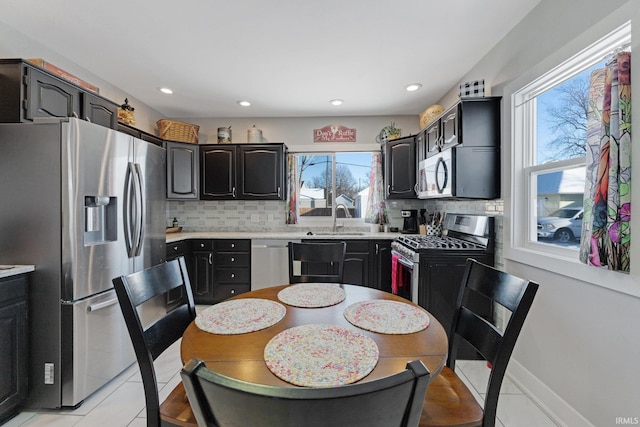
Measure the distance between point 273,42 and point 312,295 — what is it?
6.50 ft

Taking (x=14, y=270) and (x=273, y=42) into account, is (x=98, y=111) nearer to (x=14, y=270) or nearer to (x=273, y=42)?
(x=14, y=270)

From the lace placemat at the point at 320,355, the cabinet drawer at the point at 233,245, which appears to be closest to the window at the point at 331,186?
the cabinet drawer at the point at 233,245

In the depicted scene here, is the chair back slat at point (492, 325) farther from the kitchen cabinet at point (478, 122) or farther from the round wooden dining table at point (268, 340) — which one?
the kitchen cabinet at point (478, 122)

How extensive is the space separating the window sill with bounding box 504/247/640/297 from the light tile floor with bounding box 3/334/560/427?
0.87 m

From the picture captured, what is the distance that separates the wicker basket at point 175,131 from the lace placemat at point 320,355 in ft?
11.1

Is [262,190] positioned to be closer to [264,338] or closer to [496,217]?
[496,217]

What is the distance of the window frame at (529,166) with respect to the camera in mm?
1643

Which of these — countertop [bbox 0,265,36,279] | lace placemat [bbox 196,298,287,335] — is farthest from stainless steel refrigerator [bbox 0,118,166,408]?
lace placemat [bbox 196,298,287,335]

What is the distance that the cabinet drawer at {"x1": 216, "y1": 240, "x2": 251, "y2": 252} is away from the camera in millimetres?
3551

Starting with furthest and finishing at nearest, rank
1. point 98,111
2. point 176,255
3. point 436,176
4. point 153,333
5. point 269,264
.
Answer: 1. point 269,264
2. point 176,255
3. point 436,176
4. point 98,111
5. point 153,333

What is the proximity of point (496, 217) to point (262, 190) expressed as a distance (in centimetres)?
266

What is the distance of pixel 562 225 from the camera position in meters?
1.87

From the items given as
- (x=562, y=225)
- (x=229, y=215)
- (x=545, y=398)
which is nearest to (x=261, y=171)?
(x=229, y=215)

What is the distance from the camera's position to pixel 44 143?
5.70 feet
